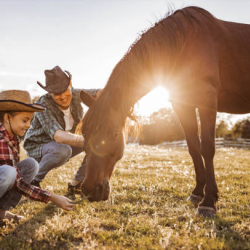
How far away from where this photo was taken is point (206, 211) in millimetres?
3342

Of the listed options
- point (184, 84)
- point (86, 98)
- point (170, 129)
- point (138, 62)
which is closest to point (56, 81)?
point (86, 98)

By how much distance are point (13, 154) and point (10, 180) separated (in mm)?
337

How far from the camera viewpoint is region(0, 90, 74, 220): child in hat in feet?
9.27

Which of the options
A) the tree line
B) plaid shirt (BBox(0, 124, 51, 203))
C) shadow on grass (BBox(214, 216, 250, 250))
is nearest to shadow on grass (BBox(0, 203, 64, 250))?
plaid shirt (BBox(0, 124, 51, 203))

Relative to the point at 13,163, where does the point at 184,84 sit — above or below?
above

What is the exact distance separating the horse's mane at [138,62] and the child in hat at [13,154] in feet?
2.59

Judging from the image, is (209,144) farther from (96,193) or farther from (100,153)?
(96,193)

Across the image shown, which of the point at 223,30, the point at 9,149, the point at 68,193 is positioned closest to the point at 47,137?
the point at 68,193

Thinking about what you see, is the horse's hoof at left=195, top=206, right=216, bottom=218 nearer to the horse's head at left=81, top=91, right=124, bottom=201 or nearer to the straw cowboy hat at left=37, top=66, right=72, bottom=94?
the horse's head at left=81, top=91, right=124, bottom=201

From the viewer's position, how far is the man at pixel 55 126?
4098 mm

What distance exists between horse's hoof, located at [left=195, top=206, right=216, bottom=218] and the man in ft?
6.50

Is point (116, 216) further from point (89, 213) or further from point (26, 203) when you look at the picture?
point (26, 203)

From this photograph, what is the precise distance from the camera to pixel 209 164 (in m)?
3.71

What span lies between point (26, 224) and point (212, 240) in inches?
86.5
